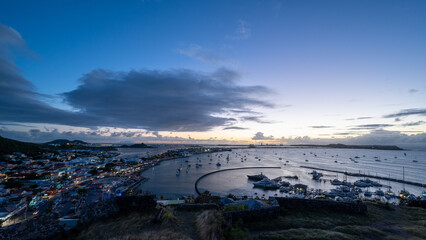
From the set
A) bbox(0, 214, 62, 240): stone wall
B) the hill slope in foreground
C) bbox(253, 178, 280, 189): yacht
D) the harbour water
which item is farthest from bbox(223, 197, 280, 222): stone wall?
bbox(253, 178, 280, 189): yacht

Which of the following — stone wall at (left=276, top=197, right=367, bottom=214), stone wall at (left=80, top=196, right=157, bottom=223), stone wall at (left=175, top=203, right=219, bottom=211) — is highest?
stone wall at (left=80, top=196, right=157, bottom=223)

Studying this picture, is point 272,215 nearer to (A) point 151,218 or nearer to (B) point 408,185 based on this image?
(A) point 151,218

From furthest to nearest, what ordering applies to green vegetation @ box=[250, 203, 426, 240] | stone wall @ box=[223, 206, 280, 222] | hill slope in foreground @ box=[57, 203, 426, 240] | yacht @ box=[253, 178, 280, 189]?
yacht @ box=[253, 178, 280, 189] → stone wall @ box=[223, 206, 280, 222] → green vegetation @ box=[250, 203, 426, 240] → hill slope in foreground @ box=[57, 203, 426, 240]

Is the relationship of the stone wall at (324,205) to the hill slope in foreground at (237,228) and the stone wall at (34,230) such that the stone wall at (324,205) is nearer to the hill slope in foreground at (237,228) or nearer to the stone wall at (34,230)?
the hill slope in foreground at (237,228)

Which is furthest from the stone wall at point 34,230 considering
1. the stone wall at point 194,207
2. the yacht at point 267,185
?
the yacht at point 267,185

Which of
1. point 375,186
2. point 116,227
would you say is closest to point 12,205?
point 116,227

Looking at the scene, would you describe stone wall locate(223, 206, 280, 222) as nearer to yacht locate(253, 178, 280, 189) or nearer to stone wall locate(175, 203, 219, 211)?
stone wall locate(175, 203, 219, 211)

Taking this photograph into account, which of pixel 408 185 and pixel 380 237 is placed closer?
pixel 380 237
